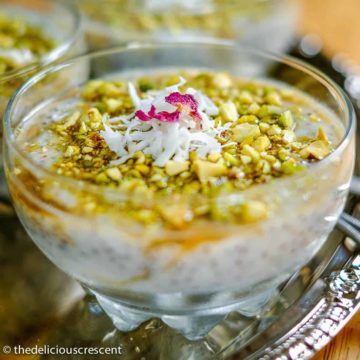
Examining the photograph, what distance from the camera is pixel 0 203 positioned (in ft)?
4.72

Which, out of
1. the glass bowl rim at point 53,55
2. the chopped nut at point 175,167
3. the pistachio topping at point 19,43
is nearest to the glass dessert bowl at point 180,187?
the chopped nut at point 175,167

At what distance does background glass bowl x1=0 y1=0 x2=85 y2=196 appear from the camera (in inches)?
54.0

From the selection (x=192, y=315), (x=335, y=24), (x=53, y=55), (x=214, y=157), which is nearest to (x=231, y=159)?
(x=214, y=157)

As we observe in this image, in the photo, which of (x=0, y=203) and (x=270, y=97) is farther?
(x=0, y=203)

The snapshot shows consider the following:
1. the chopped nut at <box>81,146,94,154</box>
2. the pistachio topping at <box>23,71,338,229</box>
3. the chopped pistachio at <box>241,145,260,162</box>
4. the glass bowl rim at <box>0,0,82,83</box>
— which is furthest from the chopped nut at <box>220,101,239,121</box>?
the glass bowl rim at <box>0,0,82,83</box>

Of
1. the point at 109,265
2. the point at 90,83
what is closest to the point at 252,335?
the point at 109,265

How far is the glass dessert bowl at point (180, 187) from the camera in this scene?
2.76 ft

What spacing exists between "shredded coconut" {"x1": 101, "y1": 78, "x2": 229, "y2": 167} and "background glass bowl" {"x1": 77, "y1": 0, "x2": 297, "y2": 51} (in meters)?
0.74

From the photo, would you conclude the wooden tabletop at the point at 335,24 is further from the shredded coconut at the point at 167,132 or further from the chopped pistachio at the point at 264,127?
the shredded coconut at the point at 167,132

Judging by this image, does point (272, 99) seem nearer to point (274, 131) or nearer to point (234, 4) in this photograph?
point (274, 131)

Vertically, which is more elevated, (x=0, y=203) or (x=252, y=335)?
(x=252, y=335)

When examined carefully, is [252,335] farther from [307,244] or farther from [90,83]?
[90,83]

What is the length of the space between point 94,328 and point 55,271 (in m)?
0.18

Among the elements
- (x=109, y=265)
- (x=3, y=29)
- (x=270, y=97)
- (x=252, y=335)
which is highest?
(x=270, y=97)
